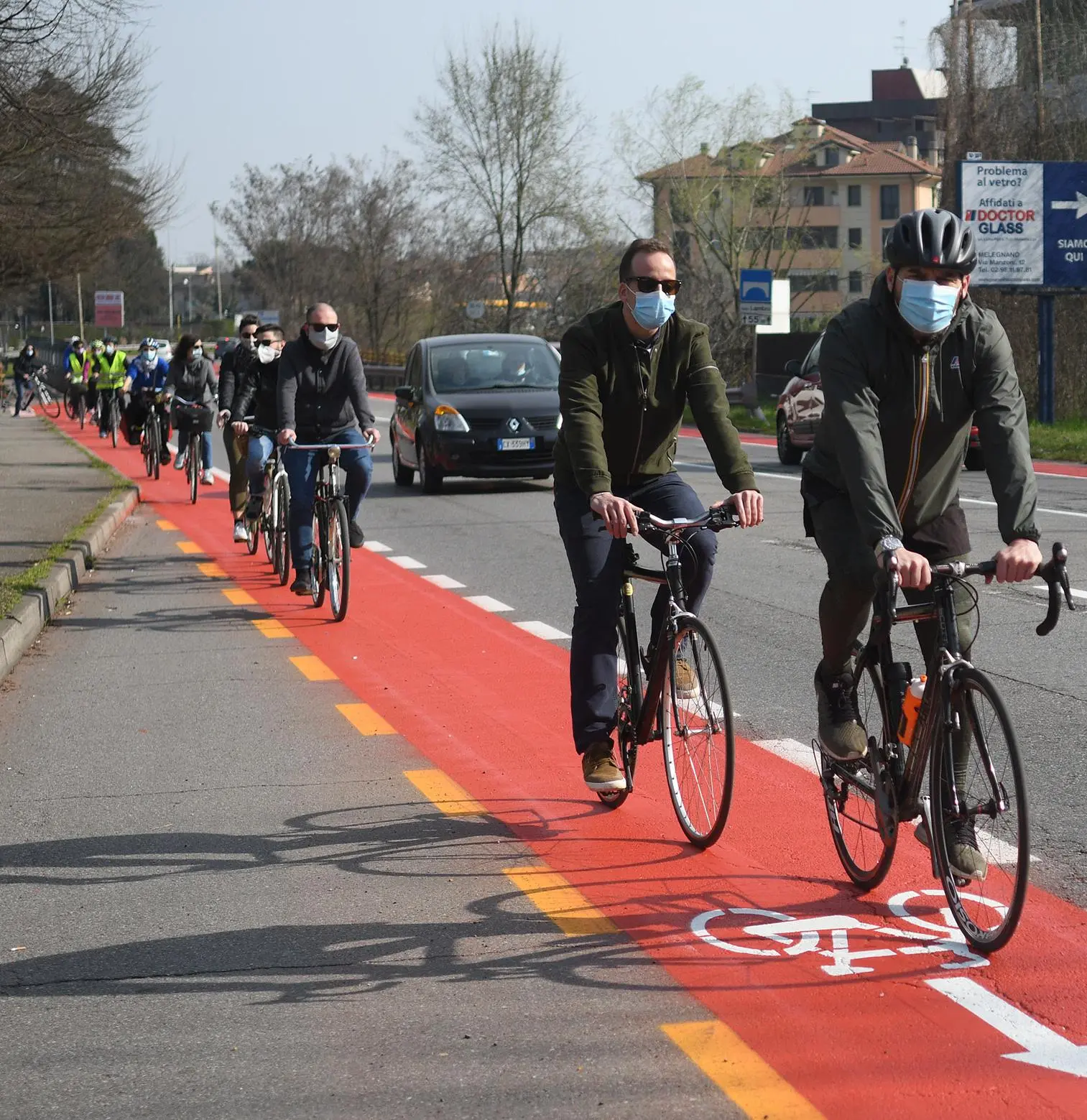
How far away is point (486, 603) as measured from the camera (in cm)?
1176

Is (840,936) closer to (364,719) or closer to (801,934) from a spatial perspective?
(801,934)

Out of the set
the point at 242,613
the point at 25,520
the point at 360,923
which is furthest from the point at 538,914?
the point at 25,520

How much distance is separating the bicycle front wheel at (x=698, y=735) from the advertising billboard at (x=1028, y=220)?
2504cm

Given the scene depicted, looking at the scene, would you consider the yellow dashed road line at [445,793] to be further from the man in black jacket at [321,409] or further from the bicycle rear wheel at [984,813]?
the man in black jacket at [321,409]

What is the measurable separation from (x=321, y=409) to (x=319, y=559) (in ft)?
3.27

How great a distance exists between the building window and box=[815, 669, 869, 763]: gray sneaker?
112 meters

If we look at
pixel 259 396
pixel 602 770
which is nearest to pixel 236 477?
pixel 259 396

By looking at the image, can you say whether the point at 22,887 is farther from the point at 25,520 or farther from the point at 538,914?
the point at 25,520

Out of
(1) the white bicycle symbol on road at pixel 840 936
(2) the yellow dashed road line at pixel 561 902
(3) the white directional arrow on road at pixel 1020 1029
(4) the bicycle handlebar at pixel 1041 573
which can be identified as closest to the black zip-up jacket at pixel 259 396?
(2) the yellow dashed road line at pixel 561 902

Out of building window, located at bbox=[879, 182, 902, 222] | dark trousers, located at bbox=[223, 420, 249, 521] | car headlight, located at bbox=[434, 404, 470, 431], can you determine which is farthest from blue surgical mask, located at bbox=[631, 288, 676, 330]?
building window, located at bbox=[879, 182, 902, 222]

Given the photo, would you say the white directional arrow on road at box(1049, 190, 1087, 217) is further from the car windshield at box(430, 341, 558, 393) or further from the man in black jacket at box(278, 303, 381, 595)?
the man in black jacket at box(278, 303, 381, 595)

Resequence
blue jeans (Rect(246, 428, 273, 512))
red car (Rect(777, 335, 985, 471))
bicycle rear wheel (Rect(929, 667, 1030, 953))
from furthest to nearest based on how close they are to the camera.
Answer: red car (Rect(777, 335, 985, 471))
blue jeans (Rect(246, 428, 273, 512))
bicycle rear wheel (Rect(929, 667, 1030, 953))

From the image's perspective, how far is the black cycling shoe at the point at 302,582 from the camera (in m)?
12.0

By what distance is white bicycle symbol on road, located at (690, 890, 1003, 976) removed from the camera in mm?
4469
